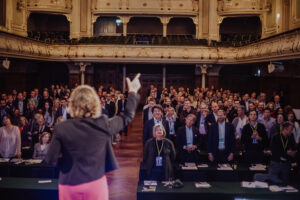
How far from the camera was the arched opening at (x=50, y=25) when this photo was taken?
77.2 feet

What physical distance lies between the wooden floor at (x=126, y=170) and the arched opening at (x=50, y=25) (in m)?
13.9

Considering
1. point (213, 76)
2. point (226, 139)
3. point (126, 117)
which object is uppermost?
point (213, 76)

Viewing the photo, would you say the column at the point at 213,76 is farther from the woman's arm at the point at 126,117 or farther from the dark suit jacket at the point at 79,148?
the dark suit jacket at the point at 79,148

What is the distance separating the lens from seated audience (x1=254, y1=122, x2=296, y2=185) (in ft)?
18.1

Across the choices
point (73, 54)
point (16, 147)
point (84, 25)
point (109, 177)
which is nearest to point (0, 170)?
point (16, 147)

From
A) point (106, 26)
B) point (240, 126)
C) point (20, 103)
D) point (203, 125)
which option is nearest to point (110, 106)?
point (20, 103)

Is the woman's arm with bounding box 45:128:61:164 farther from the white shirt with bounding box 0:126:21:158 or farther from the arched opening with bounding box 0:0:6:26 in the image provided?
the arched opening with bounding box 0:0:6:26

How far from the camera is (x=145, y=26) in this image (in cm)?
2562

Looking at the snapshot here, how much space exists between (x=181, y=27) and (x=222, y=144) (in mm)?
20093

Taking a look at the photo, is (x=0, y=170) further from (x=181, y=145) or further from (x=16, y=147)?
(x=181, y=145)

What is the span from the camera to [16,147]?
6836 mm

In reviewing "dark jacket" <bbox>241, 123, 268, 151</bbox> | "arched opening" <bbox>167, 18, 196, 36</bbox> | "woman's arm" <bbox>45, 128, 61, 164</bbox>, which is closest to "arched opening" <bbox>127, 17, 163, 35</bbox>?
"arched opening" <bbox>167, 18, 196, 36</bbox>

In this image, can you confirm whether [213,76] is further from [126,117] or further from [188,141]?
[126,117]

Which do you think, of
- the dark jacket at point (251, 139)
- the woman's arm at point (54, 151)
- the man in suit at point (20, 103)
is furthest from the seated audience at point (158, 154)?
the man in suit at point (20, 103)
